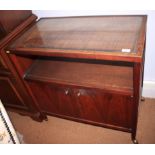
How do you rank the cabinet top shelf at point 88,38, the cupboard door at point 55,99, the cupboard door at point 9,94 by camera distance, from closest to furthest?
the cabinet top shelf at point 88,38
the cupboard door at point 55,99
the cupboard door at point 9,94

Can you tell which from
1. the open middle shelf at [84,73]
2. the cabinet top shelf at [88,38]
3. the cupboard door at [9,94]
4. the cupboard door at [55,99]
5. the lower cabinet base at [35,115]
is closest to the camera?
the cabinet top shelf at [88,38]

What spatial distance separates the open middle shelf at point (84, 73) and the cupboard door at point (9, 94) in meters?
0.16

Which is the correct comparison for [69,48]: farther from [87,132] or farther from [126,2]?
[87,132]

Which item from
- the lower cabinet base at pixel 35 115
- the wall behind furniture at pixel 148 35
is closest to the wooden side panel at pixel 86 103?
the lower cabinet base at pixel 35 115

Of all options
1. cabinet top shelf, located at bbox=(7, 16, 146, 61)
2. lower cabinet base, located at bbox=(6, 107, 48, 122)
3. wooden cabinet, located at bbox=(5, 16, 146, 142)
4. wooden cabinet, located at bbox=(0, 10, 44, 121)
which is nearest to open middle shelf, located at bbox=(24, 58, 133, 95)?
wooden cabinet, located at bbox=(5, 16, 146, 142)

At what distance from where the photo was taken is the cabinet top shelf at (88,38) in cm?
73

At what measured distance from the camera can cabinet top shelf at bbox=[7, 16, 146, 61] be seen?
0.73 metres

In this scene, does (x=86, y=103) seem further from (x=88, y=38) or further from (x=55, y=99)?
(x=88, y=38)

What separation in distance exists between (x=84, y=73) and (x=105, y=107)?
0.23 metres

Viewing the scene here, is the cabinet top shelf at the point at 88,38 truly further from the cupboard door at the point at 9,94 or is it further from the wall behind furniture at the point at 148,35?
the cupboard door at the point at 9,94

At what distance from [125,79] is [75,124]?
2.02 feet

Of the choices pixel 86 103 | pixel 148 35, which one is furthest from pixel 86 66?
pixel 148 35

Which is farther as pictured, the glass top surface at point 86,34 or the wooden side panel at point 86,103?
the wooden side panel at point 86,103

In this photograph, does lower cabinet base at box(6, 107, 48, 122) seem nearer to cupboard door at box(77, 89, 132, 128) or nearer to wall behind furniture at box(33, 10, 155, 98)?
cupboard door at box(77, 89, 132, 128)
